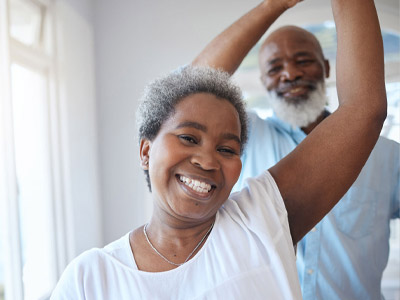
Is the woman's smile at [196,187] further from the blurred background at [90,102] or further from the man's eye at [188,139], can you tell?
the blurred background at [90,102]

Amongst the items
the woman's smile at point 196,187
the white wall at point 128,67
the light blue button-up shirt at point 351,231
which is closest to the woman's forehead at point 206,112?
the woman's smile at point 196,187

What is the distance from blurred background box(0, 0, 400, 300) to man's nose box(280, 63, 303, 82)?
5.44 feet

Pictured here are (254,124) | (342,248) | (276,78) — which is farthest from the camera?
(276,78)

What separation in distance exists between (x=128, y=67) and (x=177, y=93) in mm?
2829

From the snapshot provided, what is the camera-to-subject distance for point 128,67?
3645 mm

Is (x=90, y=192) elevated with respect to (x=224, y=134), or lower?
elevated

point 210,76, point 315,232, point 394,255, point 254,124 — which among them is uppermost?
point 254,124

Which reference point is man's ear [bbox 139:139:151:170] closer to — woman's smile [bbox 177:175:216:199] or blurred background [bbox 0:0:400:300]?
woman's smile [bbox 177:175:216:199]

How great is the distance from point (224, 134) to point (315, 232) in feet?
2.77

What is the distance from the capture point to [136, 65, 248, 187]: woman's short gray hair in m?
0.94

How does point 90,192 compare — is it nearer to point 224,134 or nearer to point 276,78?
point 276,78

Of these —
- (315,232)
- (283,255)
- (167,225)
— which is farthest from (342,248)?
(167,225)

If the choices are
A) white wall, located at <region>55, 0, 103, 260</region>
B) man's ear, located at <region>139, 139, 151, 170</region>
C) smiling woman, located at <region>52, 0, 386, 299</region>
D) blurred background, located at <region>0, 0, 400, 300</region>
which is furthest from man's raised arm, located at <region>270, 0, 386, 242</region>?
white wall, located at <region>55, 0, 103, 260</region>

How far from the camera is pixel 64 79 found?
3.18 m
